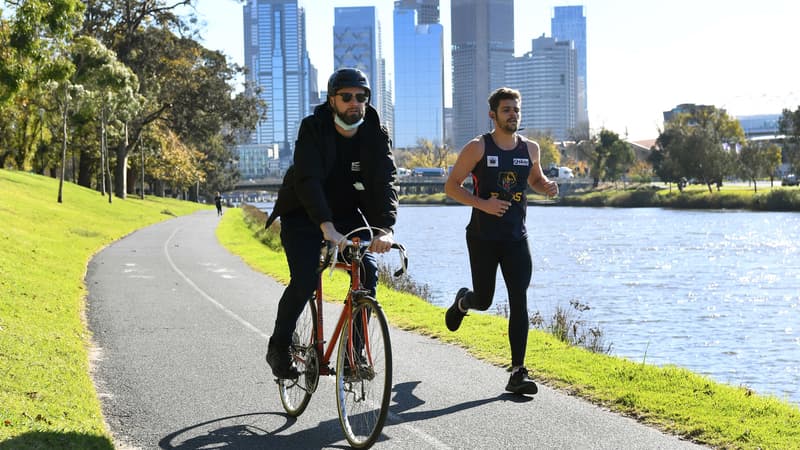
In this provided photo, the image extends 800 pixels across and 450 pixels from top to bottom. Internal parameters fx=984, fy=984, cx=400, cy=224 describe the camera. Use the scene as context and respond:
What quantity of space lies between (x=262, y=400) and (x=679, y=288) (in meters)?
19.4

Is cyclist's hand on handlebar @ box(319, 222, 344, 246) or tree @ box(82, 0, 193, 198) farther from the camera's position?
tree @ box(82, 0, 193, 198)

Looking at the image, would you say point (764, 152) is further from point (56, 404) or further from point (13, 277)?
point (56, 404)

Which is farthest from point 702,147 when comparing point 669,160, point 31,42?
point 31,42

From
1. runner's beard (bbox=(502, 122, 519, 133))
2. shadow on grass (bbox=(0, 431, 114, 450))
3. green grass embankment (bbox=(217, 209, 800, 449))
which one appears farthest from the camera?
runner's beard (bbox=(502, 122, 519, 133))

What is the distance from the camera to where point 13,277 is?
46.6 ft

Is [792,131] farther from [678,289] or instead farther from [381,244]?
[381,244]

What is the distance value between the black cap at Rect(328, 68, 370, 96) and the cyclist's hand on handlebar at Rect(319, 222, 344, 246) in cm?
79

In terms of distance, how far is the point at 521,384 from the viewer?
720 cm

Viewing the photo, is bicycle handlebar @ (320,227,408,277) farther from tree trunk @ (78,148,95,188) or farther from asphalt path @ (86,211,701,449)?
tree trunk @ (78,148,95,188)

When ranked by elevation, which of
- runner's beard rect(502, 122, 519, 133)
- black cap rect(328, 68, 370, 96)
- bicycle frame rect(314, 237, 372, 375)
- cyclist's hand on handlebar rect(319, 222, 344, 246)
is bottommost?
bicycle frame rect(314, 237, 372, 375)

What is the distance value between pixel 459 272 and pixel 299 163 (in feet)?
70.8

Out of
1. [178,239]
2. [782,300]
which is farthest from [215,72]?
[782,300]

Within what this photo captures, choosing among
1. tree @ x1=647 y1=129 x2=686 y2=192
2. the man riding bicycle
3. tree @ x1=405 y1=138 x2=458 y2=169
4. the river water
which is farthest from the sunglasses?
tree @ x1=405 y1=138 x2=458 y2=169

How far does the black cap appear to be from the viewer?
5.76 m
